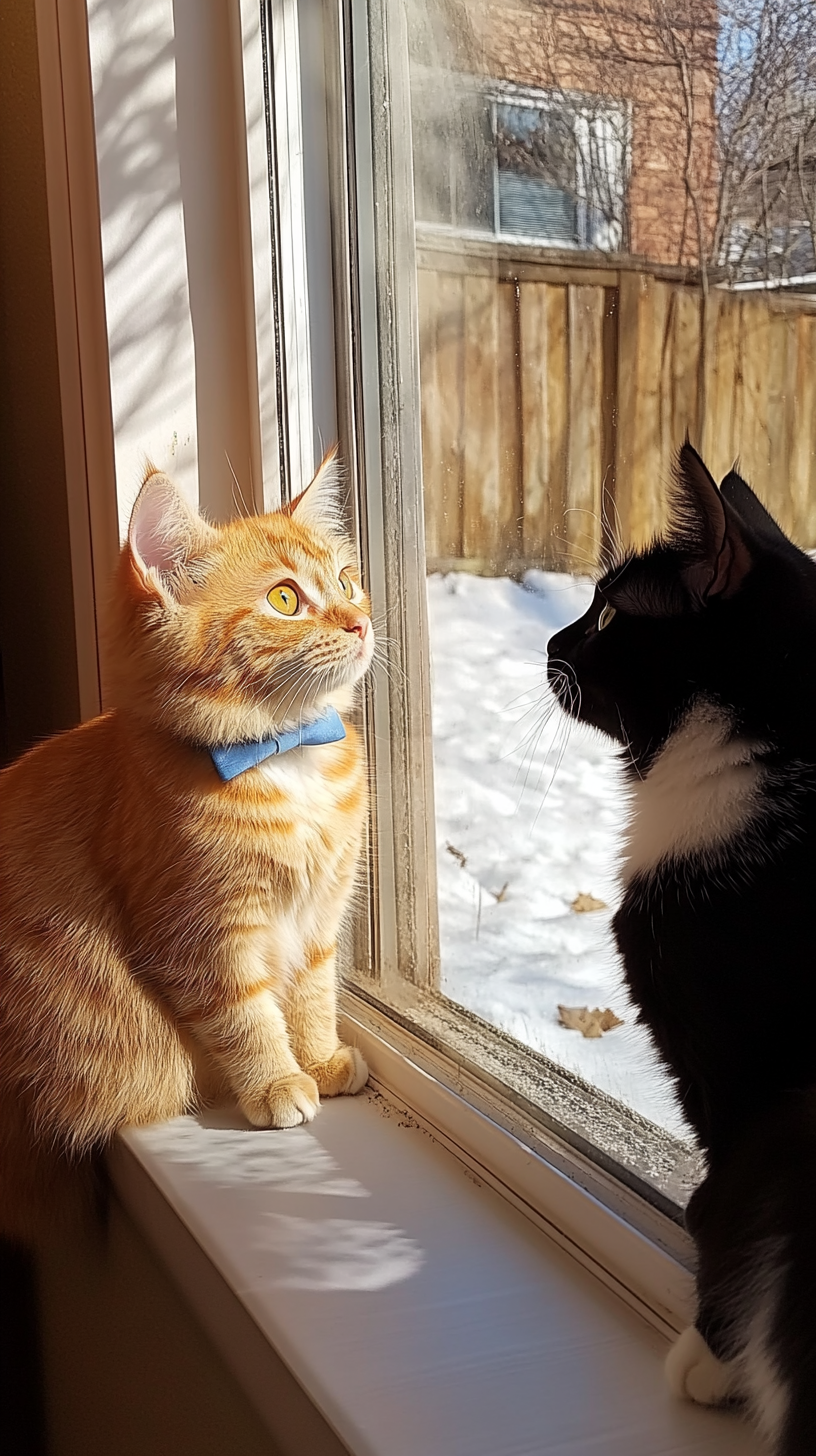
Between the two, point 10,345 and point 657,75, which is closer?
point 657,75

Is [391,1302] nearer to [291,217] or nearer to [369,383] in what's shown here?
[369,383]

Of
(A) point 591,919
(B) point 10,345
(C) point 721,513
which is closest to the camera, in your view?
(C) point 721,513

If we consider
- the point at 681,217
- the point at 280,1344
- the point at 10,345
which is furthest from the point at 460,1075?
the point at 10,345

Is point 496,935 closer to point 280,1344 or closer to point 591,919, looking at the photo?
point 591,919

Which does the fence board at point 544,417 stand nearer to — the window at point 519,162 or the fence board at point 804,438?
the window at point 519,162

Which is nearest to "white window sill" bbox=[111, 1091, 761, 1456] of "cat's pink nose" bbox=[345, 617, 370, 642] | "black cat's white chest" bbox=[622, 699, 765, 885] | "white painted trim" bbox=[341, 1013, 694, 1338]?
"white painted trim" bbox=[341, 1013, 694, 1338]

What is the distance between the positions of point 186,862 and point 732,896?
0.45 metres

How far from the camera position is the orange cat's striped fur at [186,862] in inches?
34.1

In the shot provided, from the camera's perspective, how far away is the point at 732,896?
0.57 meters

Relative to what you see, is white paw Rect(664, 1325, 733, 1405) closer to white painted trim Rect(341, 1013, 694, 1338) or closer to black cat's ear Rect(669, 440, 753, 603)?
white painted trim Rect(341, 1013, 694, 1338)

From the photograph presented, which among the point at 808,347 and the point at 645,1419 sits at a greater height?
the point at 808,347

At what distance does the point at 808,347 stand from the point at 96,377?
29.2 inches

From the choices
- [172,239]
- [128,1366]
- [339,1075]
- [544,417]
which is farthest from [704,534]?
[128,1366]

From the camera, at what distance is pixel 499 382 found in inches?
34.1
